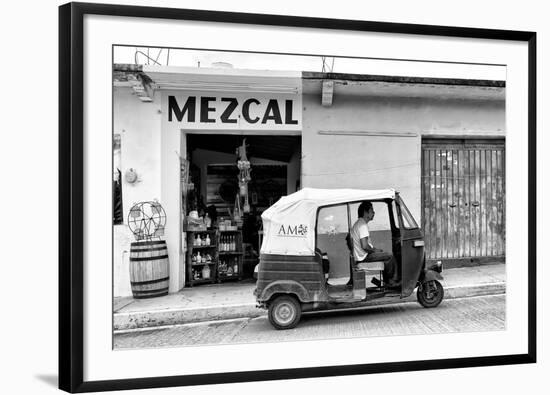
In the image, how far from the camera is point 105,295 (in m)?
3.37

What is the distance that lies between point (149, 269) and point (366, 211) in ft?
8.48

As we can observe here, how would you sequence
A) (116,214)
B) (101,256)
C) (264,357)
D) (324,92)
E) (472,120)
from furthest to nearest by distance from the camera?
(472,120)
(324,92)
(116,214)
(264,357)
(101,256)

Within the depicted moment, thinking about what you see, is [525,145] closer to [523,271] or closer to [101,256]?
[523,271]

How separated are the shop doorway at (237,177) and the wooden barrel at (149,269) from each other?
0.82m

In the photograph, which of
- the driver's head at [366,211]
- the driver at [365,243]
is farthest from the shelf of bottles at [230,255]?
the driver's head at [366,211]

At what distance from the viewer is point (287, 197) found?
14.6 feet

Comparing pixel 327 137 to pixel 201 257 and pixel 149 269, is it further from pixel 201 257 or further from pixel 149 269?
pixel 149 269

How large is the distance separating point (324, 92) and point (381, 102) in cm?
71

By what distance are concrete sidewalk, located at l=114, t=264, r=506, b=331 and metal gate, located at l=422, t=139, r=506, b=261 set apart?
288 mm

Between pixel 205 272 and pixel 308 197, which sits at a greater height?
pixel 308 197

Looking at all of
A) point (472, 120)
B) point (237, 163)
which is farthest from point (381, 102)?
point (237, 163)

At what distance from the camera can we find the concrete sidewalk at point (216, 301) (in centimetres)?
415

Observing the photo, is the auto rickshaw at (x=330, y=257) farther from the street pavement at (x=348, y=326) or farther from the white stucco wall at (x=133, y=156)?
the white stucco wall at (x=133, y=156)

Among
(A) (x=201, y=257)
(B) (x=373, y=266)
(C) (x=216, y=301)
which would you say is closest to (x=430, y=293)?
(B) (x=373, y=266)
